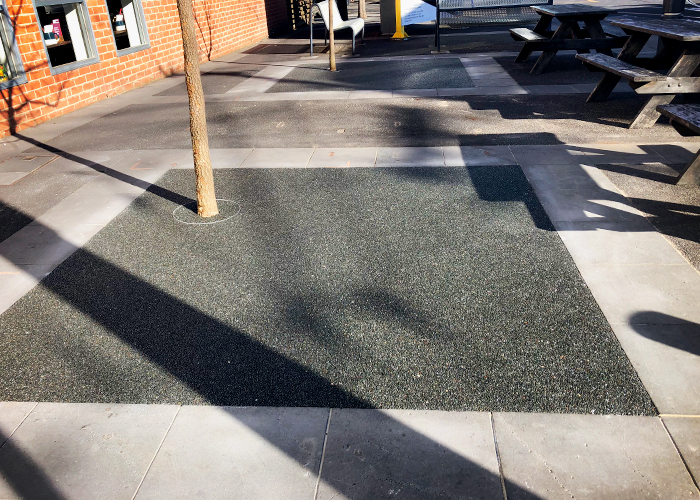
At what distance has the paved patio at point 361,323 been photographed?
8.90ft

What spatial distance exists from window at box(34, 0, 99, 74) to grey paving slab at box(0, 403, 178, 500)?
9015 mm

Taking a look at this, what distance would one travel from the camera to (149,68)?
13344 mm

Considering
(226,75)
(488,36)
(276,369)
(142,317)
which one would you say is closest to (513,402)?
(276,369)

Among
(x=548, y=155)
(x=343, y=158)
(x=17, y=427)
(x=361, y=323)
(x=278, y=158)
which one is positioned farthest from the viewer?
(x=278, y=158)

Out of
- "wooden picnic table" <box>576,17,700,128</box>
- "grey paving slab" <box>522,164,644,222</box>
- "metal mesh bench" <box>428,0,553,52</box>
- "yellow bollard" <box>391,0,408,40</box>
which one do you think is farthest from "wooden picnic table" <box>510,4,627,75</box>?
"yellow bollard" <box>391,0,408,40</box>

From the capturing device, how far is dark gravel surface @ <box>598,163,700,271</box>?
4.67m

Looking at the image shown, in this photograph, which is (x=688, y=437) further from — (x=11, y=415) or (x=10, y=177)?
(x=10, y=177)

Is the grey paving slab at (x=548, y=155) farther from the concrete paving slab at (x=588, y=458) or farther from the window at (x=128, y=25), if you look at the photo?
the window at (x=128, y=25)

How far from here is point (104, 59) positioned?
11.5 m

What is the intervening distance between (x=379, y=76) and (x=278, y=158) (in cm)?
597

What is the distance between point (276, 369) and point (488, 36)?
55.6 ft

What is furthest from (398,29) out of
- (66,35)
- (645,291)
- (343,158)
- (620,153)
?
(645,291)

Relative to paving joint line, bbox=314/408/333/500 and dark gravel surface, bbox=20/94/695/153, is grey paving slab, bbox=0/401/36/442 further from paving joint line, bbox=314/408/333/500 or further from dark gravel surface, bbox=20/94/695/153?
dark gravel surface, bbox=20/94/695/153

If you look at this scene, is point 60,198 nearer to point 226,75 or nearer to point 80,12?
point 80,12
